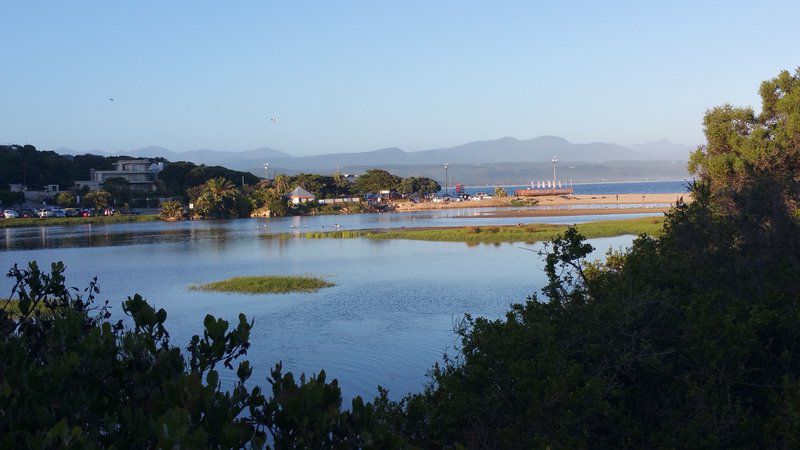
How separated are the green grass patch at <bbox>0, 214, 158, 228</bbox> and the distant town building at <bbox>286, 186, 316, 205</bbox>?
698 inches

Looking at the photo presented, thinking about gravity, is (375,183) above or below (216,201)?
above

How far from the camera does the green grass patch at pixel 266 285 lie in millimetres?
29250

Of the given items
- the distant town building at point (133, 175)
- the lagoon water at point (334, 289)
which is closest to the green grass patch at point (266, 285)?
the lagoon water at point (334, 289)

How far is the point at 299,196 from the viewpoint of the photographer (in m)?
99.9

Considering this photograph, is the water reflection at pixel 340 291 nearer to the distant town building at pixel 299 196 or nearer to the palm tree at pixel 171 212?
the palm tree at pixel 171 212

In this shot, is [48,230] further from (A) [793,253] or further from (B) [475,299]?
(A) [793,253]

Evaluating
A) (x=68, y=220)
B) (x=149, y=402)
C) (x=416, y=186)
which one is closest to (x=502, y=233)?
(x=149, y=402)

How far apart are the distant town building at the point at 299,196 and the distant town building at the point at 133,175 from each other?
21.3 metres

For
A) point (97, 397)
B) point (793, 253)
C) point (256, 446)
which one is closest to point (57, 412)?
point (97, 397)

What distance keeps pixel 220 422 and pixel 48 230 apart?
72.8 m

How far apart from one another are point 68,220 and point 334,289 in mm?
60873

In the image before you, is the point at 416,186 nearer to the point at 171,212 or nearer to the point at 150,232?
the point at 171,212

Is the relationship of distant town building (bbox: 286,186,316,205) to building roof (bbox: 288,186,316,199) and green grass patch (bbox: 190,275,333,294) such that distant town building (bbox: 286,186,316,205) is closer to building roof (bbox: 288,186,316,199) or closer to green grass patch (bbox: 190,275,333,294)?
building roof (bbox: 288,186,316,199)

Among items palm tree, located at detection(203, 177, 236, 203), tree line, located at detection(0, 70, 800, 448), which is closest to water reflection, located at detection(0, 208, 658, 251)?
palm tree, located at detection(203, 177, 236, 203)
